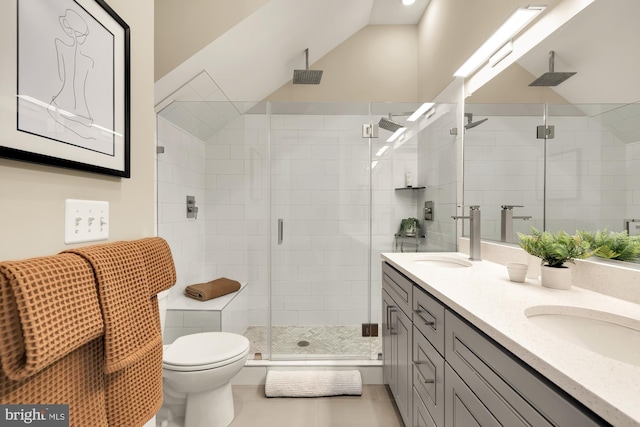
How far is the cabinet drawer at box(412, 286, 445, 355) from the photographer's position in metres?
1.09

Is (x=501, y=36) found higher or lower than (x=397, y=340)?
higher

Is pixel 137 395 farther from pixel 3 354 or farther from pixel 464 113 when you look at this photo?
pixel 464 113

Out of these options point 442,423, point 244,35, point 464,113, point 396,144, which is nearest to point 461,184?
point 464,113

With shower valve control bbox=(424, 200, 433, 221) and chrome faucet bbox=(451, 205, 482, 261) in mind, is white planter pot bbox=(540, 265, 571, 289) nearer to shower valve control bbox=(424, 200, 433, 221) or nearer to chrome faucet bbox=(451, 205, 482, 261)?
chrome faucet bbox=(451, 205, 482, 261)

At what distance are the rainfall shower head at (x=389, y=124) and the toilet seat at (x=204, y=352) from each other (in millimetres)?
2010

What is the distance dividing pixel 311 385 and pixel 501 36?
2.40 metres

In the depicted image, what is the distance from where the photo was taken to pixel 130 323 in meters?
0.69

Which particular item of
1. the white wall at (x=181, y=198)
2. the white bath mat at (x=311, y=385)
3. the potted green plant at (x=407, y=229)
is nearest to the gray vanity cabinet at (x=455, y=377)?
the white bath mat at (x=311, y=385)

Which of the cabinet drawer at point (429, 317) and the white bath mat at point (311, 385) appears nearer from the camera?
the cabinet drawer at point (429, 317)

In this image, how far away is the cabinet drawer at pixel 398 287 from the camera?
147 centimetres

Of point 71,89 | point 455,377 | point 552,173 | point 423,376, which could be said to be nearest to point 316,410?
point 423,376

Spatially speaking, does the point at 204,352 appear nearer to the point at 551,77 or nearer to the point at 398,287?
the point at 398,287

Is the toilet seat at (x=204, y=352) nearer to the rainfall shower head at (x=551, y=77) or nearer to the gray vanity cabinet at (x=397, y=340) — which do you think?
the gray vanity cabinet at (x=397, y=340)

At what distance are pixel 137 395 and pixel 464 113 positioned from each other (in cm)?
233
